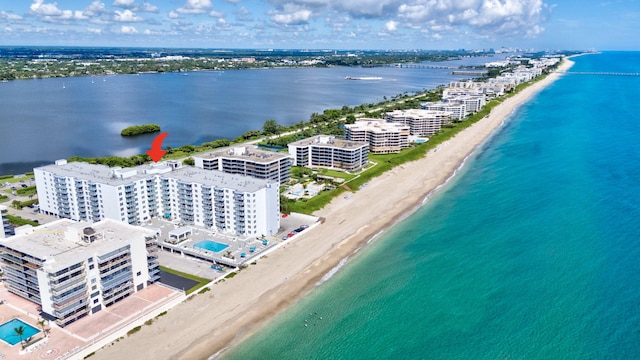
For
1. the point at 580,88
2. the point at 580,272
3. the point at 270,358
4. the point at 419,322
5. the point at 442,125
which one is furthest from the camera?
the point at 580,88

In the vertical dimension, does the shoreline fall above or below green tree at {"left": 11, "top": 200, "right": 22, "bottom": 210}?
below

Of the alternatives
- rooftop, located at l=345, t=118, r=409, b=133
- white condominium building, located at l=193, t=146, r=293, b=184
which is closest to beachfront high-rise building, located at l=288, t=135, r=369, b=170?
white condominium building, located at l=193, t=146, r=293, b=184

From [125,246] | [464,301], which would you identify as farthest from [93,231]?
[464,301]

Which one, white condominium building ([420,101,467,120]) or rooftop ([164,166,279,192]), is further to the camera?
→ white condominium building ([420,101,467,120])

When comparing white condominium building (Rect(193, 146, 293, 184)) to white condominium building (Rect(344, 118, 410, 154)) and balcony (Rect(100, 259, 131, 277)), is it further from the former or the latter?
balcony (Rect(100, 259, 131, 277))

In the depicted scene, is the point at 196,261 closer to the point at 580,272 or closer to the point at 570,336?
the point at 570,336

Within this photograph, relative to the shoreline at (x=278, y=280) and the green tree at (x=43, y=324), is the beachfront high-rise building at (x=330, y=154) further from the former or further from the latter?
the green tree at (x=43, y=324)
